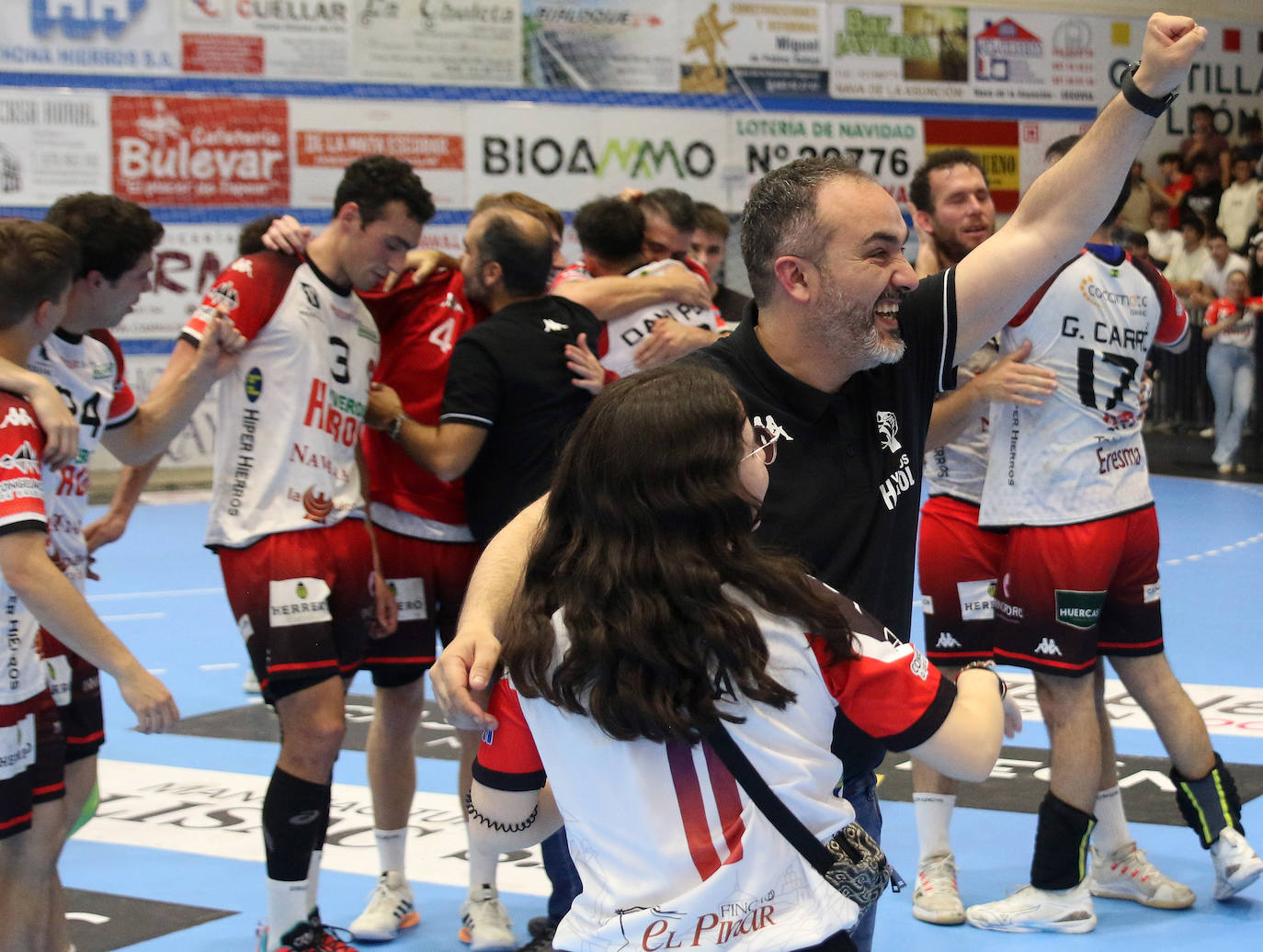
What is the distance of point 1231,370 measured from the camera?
14.3 m

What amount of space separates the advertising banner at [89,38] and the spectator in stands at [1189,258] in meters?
10.7

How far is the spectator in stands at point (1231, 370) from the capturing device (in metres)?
14.0

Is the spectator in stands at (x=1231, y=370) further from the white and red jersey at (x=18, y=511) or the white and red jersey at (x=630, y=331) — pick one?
the white and red jersey at (x=18, y=511)

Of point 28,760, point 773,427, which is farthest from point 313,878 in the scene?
point 773,427

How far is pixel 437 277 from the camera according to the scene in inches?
188

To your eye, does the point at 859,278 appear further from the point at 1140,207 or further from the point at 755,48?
the point at 1140,207

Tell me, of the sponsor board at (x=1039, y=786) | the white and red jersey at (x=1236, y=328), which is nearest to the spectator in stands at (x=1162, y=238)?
the white and red jersey at (x=1236, y=328)

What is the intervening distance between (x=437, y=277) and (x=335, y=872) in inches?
78.1

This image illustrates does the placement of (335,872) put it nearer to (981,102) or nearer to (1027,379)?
(1027,379)

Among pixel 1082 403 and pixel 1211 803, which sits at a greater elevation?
pixel 1082 403

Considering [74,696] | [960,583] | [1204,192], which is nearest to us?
[74,696]

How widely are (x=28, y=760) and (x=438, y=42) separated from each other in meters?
13.4

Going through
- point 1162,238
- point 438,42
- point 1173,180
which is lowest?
point 1162,238

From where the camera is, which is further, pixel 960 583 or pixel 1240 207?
pixel 1240 207
